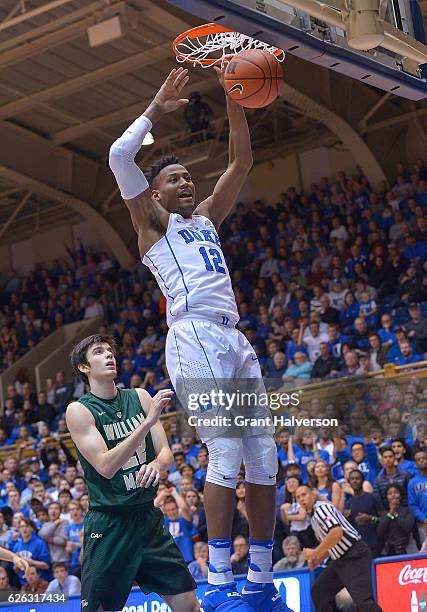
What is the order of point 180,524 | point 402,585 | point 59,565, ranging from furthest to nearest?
point 59,565 < point 180,524 < point 402,585

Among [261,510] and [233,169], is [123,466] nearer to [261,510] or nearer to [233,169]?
[261,510]

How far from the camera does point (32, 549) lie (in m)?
12.3

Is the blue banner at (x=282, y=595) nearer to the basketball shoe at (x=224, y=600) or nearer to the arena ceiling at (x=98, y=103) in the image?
the basketball shoe at (x=224, y=600)

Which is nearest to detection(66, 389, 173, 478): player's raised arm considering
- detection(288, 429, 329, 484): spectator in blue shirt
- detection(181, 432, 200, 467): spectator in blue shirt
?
detection(288, 429, 329, 484): spectator in blue shirt

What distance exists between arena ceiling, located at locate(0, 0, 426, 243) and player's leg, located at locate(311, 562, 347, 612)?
1010 cm

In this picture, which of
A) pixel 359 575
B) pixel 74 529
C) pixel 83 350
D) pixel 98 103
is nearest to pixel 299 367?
pixel 74 529

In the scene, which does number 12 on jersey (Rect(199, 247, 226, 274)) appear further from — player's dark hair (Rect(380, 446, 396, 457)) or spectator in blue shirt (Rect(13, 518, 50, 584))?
spectator in blue shirt (Rect(13, 518, 50, 584))

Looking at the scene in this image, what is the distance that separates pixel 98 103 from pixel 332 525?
45.8ft

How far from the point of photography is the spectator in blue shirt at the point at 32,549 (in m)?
12.0

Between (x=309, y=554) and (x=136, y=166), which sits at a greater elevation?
(x=136, y=166)

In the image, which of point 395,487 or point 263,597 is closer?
point 263,597

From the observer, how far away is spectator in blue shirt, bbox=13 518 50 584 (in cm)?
1204

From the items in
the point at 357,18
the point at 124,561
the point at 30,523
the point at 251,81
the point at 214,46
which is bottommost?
the point at 124,561

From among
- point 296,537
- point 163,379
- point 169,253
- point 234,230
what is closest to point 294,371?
point 163,379
